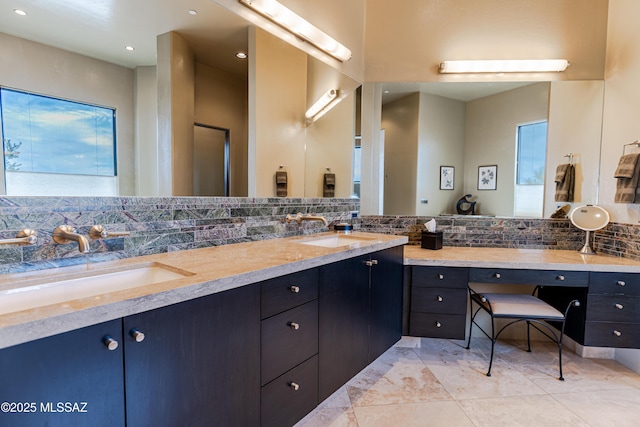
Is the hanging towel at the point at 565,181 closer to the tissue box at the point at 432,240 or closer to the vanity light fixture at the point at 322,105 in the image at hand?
the tissue box at the point at 432,240

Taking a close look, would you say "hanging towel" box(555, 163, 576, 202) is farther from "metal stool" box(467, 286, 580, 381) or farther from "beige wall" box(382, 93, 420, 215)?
"beige wall" box(382, 93, 420, 215)

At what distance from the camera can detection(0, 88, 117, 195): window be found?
1.04 m

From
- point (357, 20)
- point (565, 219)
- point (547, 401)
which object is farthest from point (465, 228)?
point (357, 20)

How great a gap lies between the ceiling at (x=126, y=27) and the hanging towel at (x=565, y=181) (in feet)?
8.56

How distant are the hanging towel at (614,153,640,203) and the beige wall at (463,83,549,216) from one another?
64 centimetres

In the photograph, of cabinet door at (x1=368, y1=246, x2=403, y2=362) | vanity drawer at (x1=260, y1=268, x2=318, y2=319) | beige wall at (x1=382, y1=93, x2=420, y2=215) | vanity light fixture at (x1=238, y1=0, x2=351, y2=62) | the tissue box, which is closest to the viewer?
vanity drawer at (x1=260, y1=268, x2=318, y2=319)

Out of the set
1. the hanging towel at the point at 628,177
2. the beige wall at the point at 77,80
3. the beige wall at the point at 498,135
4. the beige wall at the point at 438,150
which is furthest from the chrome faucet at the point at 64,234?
the hanging towel at the point at 628,177

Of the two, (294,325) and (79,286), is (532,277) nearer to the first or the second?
(294,325)

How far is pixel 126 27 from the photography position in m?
1.29

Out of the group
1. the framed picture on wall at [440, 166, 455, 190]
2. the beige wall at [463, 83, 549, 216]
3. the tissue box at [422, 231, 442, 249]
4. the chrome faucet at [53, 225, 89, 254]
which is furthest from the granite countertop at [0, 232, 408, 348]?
the beige wall at [463, 83, 549, 216]

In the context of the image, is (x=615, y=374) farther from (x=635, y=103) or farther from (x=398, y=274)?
(x=635, y=103)

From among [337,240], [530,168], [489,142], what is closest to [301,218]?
[337,240]

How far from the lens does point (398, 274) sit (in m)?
2.18

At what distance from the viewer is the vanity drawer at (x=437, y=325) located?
222 centimetres
